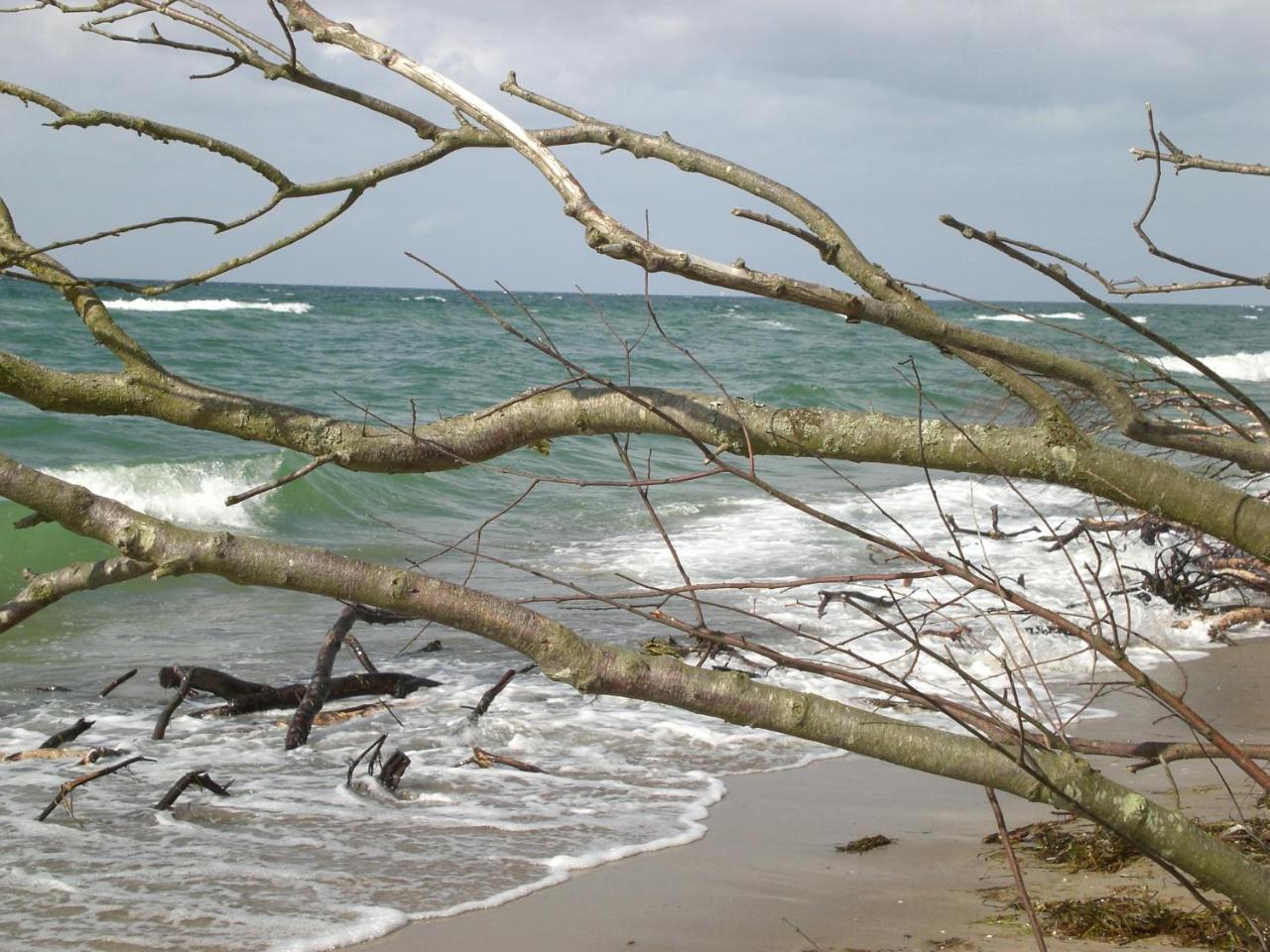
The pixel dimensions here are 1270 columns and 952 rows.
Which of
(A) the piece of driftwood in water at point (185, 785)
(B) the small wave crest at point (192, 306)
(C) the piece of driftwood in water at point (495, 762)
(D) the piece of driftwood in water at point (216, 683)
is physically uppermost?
(B) the small wave crest at point (192, 306)

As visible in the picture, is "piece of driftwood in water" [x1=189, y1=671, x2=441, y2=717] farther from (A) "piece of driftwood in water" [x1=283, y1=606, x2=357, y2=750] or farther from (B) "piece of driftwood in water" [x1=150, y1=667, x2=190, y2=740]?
(B) "piece of driftwood in water" [x1=150, y1=667, x2=190, y2=740]

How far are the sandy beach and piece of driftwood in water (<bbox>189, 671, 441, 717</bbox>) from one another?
177cm

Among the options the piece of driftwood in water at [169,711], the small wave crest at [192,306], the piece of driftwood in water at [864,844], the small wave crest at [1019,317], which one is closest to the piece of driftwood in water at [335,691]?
the piece of driftwood in water at [169,711]

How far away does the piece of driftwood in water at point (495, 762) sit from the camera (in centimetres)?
486

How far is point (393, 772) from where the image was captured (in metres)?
4.55

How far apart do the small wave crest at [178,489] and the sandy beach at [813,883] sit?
837 centimetres

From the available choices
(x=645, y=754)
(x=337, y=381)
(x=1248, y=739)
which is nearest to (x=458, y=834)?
(x=645, y=754)

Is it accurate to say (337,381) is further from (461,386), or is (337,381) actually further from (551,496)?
(551,496)

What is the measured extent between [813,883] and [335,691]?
265 centimetres

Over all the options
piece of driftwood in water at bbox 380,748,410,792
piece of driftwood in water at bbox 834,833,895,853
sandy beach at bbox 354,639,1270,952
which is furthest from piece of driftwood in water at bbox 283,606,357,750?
piece of driftwood in water at bbox 834,833,895,853

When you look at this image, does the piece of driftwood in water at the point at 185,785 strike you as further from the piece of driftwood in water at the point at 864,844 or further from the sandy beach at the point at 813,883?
the piece of driftwood in water at the point at 864,844

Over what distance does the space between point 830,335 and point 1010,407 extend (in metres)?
38.5

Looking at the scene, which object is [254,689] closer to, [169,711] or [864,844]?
[169,711]

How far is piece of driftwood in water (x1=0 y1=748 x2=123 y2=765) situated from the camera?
15.6 ft
